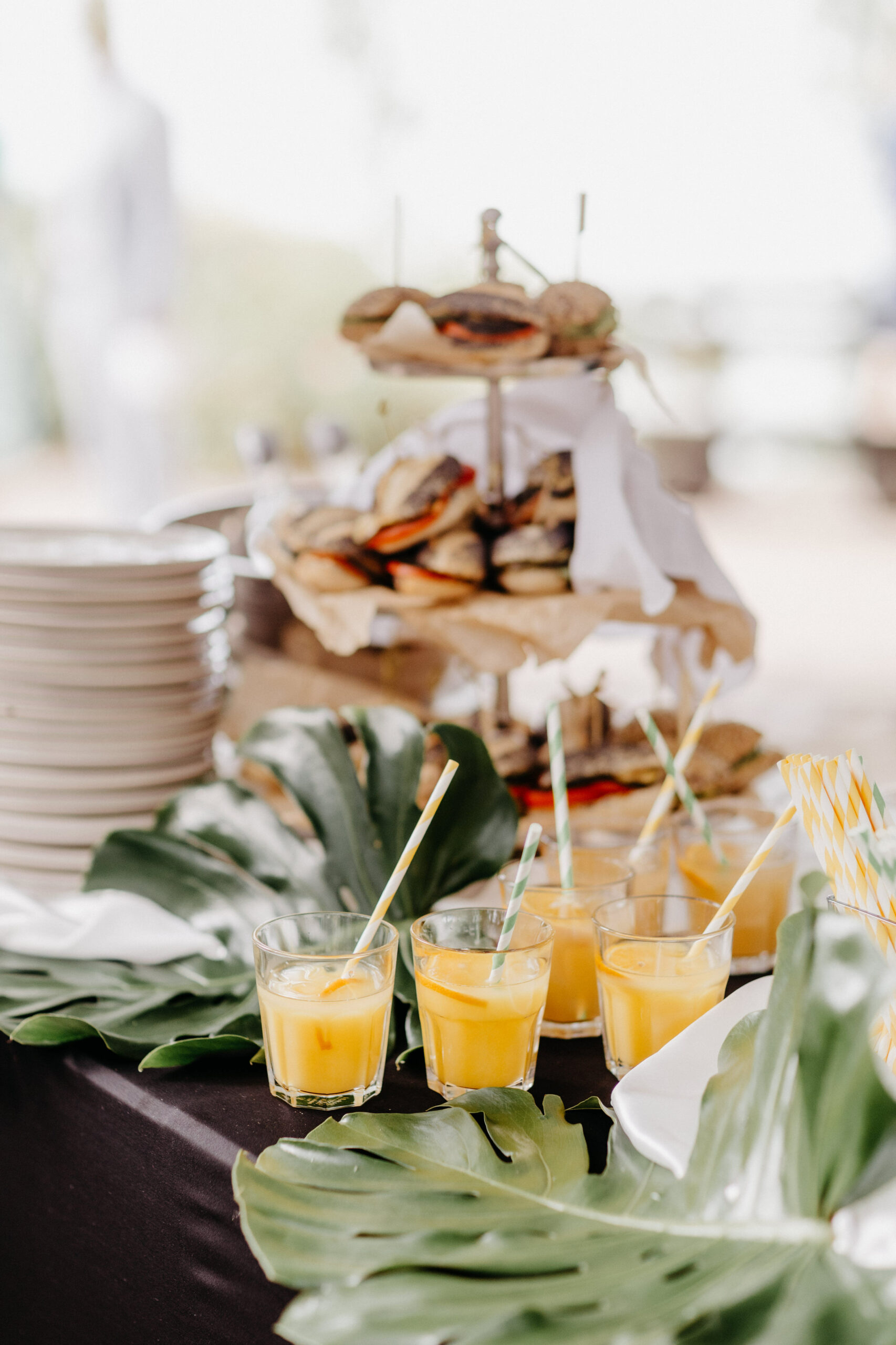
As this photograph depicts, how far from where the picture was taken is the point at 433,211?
8.02 metres

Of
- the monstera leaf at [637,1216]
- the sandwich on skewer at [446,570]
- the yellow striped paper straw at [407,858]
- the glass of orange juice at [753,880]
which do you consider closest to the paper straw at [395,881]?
the yellow striped paper straw at [407,858]

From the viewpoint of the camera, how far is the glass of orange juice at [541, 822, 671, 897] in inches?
41.9

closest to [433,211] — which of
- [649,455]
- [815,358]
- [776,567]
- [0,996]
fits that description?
[815,358]

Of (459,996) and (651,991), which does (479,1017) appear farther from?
(651,991)

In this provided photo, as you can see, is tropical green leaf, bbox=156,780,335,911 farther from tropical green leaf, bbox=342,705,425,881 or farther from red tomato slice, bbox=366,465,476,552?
red tomato slice, bbox=366,465,476,552

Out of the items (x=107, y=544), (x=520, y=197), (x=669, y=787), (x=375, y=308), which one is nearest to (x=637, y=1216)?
(x=669, y=787)

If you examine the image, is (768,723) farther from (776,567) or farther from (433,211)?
(433,211)

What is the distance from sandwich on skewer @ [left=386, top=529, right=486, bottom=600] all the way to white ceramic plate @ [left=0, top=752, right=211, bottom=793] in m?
0.34

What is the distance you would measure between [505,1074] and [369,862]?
287mm

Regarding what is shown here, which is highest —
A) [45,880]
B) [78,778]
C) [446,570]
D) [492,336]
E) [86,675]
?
[492,336]

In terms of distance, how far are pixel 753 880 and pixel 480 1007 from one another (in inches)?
13.3

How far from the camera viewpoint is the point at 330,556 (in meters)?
1.33

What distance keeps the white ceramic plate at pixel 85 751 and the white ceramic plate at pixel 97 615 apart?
12 centimetres

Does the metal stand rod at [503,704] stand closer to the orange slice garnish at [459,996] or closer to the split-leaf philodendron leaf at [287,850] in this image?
the split-leaf philodendron leaf at [287,850]
